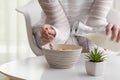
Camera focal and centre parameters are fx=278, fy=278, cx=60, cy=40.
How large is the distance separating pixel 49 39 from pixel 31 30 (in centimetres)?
41

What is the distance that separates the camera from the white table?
0.84 m

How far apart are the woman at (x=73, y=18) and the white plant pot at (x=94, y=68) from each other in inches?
10.2

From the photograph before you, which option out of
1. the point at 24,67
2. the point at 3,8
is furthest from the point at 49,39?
the point at 3,8

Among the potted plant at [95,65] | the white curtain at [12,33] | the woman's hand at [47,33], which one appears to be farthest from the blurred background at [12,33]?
the potted plant at [95,65]

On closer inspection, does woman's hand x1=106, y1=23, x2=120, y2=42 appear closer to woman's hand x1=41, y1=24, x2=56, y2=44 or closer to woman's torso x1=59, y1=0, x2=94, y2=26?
woman's hand x1=41, y1=24, x2=56, y2=44

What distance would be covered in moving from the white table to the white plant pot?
0.6 inches

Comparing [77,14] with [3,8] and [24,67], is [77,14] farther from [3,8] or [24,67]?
[3,8]

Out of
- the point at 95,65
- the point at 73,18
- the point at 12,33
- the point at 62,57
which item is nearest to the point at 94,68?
the point at 95,65

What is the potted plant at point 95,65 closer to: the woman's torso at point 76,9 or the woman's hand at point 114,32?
the woman's hand at point 114,32

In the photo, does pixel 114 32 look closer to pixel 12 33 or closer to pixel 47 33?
pixel 47 33

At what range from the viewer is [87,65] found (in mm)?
860

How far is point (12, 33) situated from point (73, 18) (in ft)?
3.44

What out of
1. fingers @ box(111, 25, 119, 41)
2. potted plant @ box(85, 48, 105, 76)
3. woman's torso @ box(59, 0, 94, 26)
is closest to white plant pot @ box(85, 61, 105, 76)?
potted plant @ box(85, 48, 105, 76)

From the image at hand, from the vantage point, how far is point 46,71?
35.4 inches
